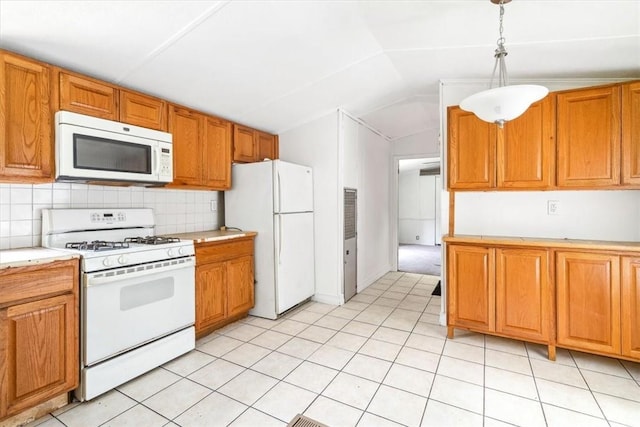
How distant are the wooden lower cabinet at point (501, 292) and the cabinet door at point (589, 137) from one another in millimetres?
672

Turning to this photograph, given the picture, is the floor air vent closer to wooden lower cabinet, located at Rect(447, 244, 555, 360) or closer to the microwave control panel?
wooden lower cabinet, located at Rect(447, 244, 555, 360)

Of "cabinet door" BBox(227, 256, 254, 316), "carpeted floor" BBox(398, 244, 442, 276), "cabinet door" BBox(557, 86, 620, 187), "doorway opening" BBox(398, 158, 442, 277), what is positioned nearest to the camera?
"cabinet door" BBox(557, 86, 620, 187)

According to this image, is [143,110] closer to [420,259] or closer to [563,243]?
[563,243]

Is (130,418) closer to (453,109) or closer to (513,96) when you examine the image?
(513,96)

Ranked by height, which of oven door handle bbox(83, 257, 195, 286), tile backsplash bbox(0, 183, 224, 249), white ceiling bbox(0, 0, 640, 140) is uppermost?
white ceiling bbox(0, 0, 640, 140)

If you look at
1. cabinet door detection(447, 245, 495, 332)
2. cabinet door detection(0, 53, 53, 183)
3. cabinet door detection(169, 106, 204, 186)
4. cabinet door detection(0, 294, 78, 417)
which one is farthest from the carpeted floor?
cabinet door detection(0, 53, 53, 183)

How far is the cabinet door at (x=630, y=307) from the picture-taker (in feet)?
6.98

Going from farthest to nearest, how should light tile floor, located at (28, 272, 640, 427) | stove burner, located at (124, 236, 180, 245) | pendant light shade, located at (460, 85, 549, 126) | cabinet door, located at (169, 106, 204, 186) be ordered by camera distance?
cabinet door, located at (169, 106, 204, 186) → stove burner, located at (124, 236, 180, 245) → light tile floor, located at (28, 272, 640, 427) → pendant light shade, located at (460, 85, 549, 126)

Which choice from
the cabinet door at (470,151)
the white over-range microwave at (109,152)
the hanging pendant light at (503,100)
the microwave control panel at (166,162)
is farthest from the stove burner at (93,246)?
the cabinet door at (470,151)

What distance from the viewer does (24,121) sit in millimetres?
1915

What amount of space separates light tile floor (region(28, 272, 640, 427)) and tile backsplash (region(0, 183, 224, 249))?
117 centimetres

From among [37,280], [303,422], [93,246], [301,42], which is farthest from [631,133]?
[37,280]

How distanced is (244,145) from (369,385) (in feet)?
9.01

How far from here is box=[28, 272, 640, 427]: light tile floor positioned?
1759 mm
